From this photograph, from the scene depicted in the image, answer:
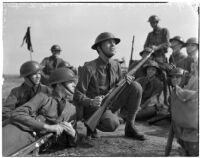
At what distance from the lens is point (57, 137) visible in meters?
4.31

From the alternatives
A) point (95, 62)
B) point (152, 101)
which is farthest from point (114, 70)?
point (152, 101)

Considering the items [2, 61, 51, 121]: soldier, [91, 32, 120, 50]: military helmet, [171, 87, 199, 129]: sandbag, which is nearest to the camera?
[171, 87, 199, 129]: sandbag

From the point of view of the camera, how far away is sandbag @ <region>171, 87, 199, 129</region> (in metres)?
3.41

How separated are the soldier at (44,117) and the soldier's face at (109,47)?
1.03 meters

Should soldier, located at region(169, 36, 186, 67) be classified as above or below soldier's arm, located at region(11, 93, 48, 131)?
above

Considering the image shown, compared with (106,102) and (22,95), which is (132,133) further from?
(22,95)

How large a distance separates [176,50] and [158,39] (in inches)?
24.8

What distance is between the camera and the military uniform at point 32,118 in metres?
3.73

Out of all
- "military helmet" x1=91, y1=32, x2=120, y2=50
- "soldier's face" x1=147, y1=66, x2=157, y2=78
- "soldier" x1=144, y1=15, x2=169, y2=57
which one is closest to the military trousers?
"military helmet" x1=91, y1=32, x2=120, y2=50

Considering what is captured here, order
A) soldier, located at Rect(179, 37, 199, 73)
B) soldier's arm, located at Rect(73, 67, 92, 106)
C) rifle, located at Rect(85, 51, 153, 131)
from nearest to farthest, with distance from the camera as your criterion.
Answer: rifle, located at Rect(85, 51, 153, 131), soldier's arm, located at Rect(73, 67, 92, 106), soldier, located at Rect(179, 37, 199, 73)

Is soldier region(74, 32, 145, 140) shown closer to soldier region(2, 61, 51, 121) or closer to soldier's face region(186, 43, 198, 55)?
soldier region(2, 61, 51, 121)

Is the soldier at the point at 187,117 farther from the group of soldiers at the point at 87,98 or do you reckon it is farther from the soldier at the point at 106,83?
the soldier at the point at 106,83

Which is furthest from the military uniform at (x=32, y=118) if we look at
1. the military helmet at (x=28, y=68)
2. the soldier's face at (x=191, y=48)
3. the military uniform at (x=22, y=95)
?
the soldier's face at (x=191, y=48)

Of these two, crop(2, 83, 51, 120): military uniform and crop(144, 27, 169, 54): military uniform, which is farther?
crop(144, 27, 169, 54): military uniform
